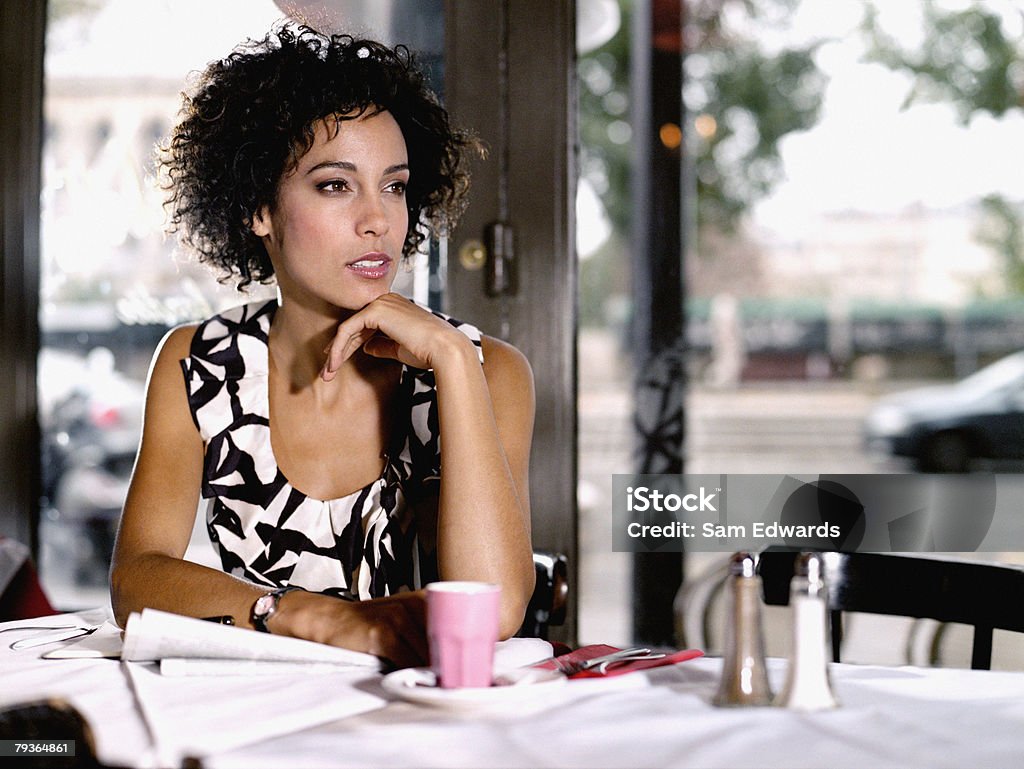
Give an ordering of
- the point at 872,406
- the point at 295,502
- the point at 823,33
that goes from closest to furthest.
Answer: the point at 295,502, the point at 823,33, the point at 872,406

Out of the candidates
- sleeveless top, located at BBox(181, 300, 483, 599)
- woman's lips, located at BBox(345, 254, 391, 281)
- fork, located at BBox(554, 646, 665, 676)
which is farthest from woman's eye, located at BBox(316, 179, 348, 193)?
fork, located at BBox(554, 646, 665, 676)

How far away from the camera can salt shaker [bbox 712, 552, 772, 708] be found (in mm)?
879

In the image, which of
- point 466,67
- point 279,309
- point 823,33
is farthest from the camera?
point 823,33

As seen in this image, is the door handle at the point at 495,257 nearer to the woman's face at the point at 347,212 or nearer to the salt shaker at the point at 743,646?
the woman's face at the point at 347,212

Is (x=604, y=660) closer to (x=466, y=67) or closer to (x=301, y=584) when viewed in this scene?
(x=301, y=584)

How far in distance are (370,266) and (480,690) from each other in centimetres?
85

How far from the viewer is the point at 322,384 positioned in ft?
5.56

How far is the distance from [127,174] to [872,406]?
1987mm

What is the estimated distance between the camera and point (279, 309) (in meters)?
1.80

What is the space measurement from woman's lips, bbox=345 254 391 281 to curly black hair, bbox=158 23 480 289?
→ 0.21 metres

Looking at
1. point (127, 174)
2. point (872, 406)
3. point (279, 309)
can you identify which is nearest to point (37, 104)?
point (127, 174)

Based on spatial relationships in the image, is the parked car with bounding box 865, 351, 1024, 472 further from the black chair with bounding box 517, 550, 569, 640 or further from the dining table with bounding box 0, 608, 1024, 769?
the dining table with bounding box 0, 608, 1024, 769

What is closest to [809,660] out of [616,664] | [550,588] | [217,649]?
[616,664]

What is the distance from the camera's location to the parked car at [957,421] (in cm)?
270
